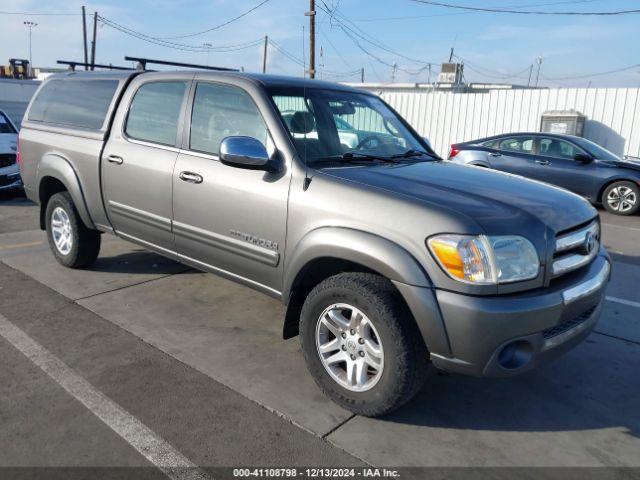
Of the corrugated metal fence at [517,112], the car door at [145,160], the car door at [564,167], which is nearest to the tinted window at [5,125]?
the car door at [145,160]

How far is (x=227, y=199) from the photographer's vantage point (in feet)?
11.8

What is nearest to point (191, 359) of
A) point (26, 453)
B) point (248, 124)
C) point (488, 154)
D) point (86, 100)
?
point (26, 453)

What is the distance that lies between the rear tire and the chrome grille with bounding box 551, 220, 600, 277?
4.24m

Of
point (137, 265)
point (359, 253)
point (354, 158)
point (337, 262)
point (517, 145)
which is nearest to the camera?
point (359, 253)

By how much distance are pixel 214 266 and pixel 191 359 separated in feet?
2.18

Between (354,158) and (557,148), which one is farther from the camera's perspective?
(557,148)

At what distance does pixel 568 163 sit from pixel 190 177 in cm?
873

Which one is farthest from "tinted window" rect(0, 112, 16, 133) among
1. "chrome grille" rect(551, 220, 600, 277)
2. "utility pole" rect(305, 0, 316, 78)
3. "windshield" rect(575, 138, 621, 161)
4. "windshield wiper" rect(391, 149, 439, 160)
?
"utility pole" rect(305, 0, 316, 78)

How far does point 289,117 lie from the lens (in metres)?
3.54

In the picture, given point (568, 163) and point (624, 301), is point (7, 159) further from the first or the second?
point (568, 163)

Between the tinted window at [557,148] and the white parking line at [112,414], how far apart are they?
975 centimetres

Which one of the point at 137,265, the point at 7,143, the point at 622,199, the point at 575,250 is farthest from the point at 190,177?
the point at 622,199

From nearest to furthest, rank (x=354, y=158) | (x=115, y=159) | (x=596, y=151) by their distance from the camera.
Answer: (x=354, y=158) < (x=115, y=159) < (x=596, y=151)

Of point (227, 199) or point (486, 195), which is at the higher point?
point (486, 195)
